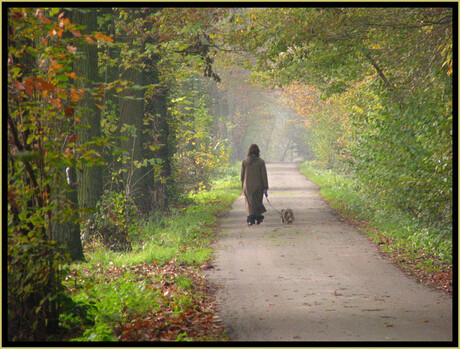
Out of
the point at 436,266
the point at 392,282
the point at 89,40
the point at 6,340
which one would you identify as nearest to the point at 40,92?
the point at 89,40

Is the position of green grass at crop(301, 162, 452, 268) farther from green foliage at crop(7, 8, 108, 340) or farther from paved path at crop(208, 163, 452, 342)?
green foliage at crop(7, 8, 108, 340)

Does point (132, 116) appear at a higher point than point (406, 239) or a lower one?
higher

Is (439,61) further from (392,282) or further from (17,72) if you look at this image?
(17,72)

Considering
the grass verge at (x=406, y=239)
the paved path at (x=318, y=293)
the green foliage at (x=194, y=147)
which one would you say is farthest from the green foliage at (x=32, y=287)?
the green foliage at (x=194, y=147)

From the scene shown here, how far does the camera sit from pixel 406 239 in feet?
40.1

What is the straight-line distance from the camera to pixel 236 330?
6.45 m

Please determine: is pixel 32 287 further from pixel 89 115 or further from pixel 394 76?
pixel 394 76

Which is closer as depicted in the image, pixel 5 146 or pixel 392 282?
pixel 5 146

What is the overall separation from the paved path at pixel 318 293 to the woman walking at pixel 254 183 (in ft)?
5.04

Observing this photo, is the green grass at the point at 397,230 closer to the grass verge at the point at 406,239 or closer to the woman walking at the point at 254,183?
the grass verge at the point at 406,239

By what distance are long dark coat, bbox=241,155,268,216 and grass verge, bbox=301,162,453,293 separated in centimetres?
287

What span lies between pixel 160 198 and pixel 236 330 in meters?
11.1

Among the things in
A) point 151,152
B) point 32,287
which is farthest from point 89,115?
point 151,152

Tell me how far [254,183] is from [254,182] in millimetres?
32
